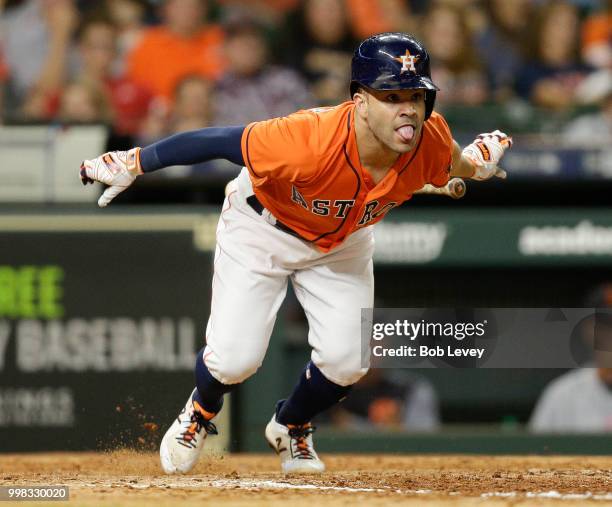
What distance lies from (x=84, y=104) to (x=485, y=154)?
3776mm

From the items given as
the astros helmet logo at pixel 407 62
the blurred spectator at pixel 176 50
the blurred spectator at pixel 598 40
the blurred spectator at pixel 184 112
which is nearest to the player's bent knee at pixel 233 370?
the astros helmet logo at pixel 407 62

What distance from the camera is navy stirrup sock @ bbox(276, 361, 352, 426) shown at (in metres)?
5.43

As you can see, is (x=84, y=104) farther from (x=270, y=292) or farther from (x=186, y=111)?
(x=270, y=292)

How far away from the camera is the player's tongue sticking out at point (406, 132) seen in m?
4.64

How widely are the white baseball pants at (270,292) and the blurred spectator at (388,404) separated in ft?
8.16

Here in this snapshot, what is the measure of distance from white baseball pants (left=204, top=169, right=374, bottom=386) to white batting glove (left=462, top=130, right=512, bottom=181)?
1.83 feet

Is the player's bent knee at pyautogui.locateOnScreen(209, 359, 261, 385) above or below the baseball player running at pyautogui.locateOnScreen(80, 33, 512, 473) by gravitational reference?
below

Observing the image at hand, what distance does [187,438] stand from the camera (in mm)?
5512

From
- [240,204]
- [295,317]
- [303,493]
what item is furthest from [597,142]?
[303,493]

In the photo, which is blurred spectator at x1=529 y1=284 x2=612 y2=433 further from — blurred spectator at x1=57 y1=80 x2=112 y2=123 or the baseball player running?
blurred spectator at x1=57 y1=80 x2=112 y2=123

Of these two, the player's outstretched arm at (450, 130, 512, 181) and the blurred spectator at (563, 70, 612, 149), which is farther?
the blurred spectator at (563, 70, 612, 149)

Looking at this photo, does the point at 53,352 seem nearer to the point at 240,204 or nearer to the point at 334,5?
the point at 240,204

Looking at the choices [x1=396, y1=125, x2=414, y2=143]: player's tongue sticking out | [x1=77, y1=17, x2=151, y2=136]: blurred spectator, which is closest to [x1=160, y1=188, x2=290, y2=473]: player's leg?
[x1=396, y1=125, x2=414, y2=143]: player's tongue sticking out

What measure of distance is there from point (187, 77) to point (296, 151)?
3620 millimetres
